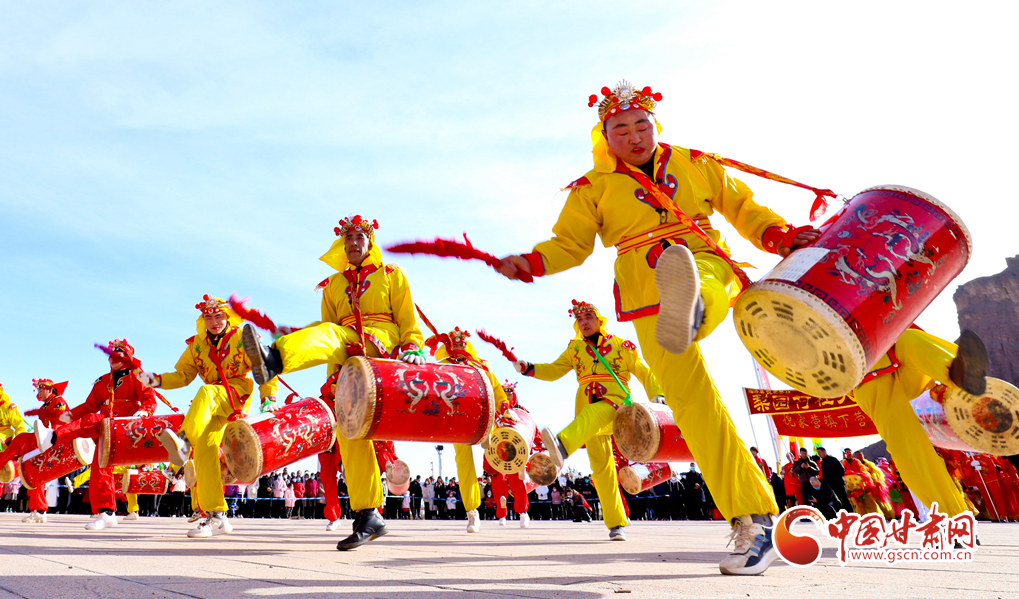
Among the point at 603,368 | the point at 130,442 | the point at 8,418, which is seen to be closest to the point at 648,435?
the point at 603,368

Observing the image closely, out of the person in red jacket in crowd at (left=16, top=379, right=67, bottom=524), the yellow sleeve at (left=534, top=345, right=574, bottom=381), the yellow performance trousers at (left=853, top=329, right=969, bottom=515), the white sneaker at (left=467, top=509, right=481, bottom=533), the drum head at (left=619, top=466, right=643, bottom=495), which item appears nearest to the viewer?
the yellow performance trousers at (left=853, top=329, right=969, bottom=515)

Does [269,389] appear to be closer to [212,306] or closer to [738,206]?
[212,306]

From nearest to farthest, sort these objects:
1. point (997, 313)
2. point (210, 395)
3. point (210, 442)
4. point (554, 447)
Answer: point (554, 447) → point (210, 395) → point (210, 442) → point (997, 313)

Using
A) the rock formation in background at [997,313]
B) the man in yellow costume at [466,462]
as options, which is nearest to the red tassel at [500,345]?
the man in yellow costume at [466,462]

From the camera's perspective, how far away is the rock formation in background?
121 ft

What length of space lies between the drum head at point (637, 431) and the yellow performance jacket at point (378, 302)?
2.08 m

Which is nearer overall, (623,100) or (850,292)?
(850,292)

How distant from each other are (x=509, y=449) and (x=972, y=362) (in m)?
3.74

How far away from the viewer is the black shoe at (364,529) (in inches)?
169

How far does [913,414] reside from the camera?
4156 millimetres

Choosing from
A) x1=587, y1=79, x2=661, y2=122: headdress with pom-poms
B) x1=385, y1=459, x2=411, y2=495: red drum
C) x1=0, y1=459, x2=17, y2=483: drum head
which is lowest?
x1=385, y1=459, x2=411, y2=495: red drum

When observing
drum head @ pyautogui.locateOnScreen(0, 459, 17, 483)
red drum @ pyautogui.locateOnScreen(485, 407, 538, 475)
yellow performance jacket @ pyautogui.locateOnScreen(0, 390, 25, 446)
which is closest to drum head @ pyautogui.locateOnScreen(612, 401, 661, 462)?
red drum @ pyautogui.locateOnScreen(485, 407, 538, 475)

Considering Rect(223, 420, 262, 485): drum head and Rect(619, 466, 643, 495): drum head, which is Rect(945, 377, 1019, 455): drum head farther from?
Rect(223, 420, 262, 485): drum head

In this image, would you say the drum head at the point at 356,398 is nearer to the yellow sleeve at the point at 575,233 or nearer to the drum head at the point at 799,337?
the yellow sleeve at the point at 575,233
